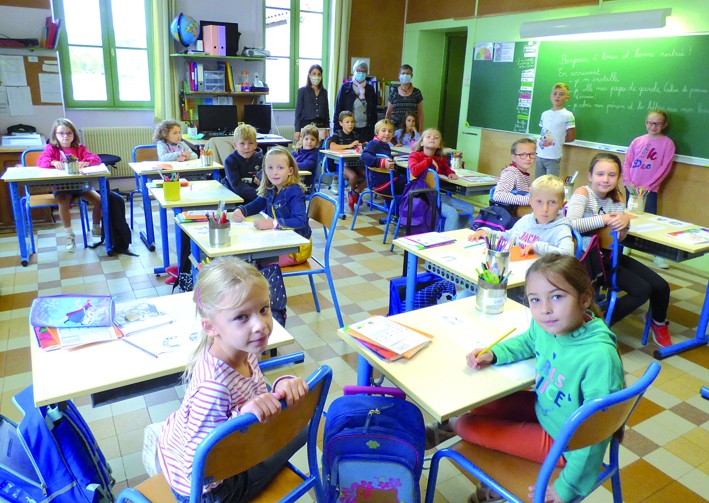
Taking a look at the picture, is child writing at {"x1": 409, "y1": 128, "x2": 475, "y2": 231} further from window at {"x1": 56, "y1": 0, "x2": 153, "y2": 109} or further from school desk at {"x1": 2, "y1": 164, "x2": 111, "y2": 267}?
window at {"x1": 56, "y1": 0, "x2": 153, "y2": 109}

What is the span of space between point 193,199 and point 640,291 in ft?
9.57

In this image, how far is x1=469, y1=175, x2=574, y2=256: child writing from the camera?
268cm

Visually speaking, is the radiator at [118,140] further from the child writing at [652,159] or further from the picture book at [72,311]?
the child writing at [652,159]

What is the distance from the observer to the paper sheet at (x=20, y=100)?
5.59 m

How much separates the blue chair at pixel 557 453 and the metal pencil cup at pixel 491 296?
555mm

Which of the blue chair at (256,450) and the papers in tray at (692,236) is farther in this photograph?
the papers in tray at (692,236)

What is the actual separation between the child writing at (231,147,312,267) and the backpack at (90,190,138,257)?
1.77 metres

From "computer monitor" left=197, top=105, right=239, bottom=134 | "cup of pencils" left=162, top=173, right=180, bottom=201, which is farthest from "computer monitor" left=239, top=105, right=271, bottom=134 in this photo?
"cup of pencils" left=162, top=173, right=180, bottom=201

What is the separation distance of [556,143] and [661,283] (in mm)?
2714

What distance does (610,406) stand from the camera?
124cm

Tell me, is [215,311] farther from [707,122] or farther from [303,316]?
[707,122]

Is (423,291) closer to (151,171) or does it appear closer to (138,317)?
(138,317)

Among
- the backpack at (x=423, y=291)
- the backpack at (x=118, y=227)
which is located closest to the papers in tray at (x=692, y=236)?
the backpack at (x=423, y=291)

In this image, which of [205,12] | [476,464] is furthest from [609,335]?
[205,12]
